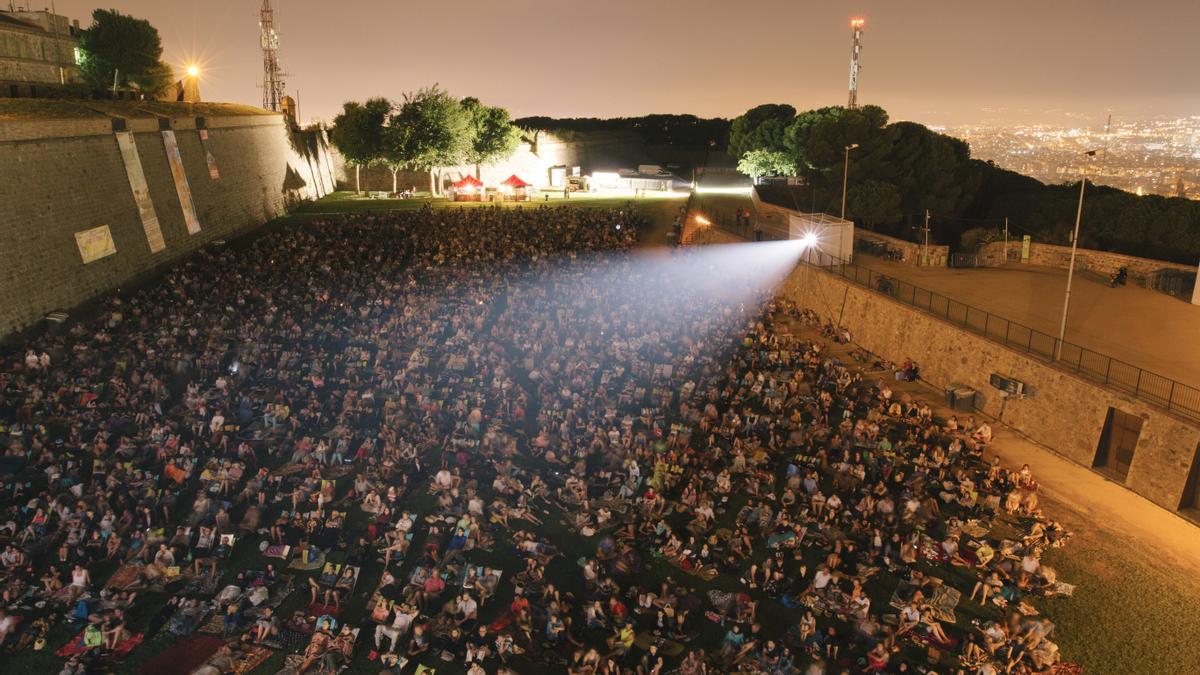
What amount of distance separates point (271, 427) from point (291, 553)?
13.9ft

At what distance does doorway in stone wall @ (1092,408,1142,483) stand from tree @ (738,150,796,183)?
4130cm

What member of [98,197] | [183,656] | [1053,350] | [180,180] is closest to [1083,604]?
[1053,350]

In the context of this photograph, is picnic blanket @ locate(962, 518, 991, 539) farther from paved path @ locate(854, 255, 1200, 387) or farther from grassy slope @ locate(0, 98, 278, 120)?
grassy slope @ locate(0, 98, 278, 120)

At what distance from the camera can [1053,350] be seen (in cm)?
1694

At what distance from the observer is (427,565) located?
36.1 feet

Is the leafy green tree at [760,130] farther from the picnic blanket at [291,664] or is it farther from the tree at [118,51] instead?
the picnic blanket at [291,664]

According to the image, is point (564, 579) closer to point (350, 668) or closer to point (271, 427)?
point (350, 668)

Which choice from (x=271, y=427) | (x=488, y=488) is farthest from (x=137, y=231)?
(x=488, y=488)

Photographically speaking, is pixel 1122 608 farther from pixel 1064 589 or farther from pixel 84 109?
pixel 84 109

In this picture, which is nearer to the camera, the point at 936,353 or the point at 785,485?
the point at 785,485

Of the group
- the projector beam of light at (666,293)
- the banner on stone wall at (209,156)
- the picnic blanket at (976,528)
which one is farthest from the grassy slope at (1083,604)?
the banner on stone wall at (209,156)

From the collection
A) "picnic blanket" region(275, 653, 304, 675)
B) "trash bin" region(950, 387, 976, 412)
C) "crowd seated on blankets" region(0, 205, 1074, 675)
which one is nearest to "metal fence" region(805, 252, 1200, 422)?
"trash bin" region(950, 387, 976, 412)

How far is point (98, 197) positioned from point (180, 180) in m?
5.92

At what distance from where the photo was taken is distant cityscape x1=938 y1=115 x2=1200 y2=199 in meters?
22.0
